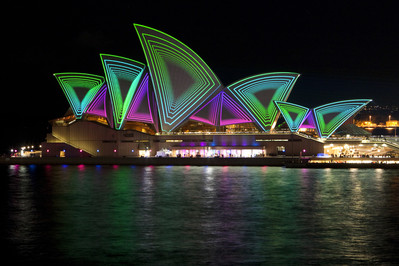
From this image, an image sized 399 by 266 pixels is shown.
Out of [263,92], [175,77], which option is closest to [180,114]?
[175,77]

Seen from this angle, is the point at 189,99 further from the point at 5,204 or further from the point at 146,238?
the point at 146,238

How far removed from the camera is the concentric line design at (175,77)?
56.9 m

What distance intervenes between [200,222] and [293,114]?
4452cm

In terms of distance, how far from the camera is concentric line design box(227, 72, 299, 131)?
6297 centimetres

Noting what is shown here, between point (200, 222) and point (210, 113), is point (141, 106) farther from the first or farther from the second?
point (200, 222)

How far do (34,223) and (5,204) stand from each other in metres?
6.55

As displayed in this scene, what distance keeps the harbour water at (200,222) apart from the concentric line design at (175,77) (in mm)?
23783

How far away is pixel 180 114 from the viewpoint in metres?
63.1

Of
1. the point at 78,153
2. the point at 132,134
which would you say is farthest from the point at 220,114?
the point at 78,153

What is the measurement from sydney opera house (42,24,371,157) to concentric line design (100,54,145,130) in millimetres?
119

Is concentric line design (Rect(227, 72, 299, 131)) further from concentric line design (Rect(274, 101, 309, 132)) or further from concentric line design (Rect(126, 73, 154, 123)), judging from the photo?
concentric line design (Rect(126, 73, 154, 123))

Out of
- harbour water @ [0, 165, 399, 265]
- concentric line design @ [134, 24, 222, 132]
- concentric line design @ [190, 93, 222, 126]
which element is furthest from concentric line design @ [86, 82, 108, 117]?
harbour water @ [0, 165, 399, 265]

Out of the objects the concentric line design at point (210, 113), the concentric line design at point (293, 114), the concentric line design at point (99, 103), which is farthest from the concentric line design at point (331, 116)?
the concentric line design at point (99, 103)

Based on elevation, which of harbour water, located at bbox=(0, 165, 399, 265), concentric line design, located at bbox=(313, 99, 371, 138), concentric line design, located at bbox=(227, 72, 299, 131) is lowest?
harbour water, located at bbox=(0, 165, 399, 265)
